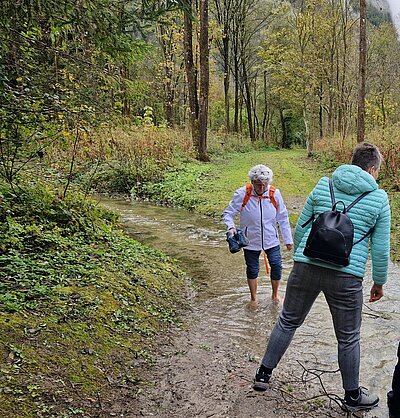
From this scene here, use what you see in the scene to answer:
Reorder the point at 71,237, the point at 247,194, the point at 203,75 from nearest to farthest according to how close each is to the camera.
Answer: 1. the point at 247,194
2. the point at 71,237
3. the point at 203,75

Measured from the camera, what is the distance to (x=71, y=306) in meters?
4.75

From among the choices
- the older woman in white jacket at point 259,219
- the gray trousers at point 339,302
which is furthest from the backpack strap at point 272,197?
the gray trousers at point 339,302

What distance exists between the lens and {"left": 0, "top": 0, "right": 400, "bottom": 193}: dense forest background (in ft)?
17.8

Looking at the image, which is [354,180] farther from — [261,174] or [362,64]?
[362,64]

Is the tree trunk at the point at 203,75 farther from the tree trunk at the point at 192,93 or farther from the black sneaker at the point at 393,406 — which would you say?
the black sneaker at the point at 393,406

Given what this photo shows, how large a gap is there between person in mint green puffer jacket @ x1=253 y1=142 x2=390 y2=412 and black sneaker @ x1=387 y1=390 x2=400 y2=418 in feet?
0.56

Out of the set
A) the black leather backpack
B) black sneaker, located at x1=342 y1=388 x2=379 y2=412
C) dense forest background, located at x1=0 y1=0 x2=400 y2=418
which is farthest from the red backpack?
black sneaker, located at x1=342 y1=388 x2=379 y2=412

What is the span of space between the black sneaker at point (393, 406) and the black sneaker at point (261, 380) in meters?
1.01

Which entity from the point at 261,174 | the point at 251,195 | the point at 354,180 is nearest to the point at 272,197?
the point at 251,195

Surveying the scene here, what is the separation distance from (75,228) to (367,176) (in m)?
4.74

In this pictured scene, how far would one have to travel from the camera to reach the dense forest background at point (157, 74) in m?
5.43

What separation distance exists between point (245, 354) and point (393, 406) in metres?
1.65

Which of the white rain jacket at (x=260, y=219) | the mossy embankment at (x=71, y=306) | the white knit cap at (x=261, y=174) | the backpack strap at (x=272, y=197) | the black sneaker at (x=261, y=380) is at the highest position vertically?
the white knit cap at (x=261, y=174)

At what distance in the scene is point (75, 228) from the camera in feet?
23.3
